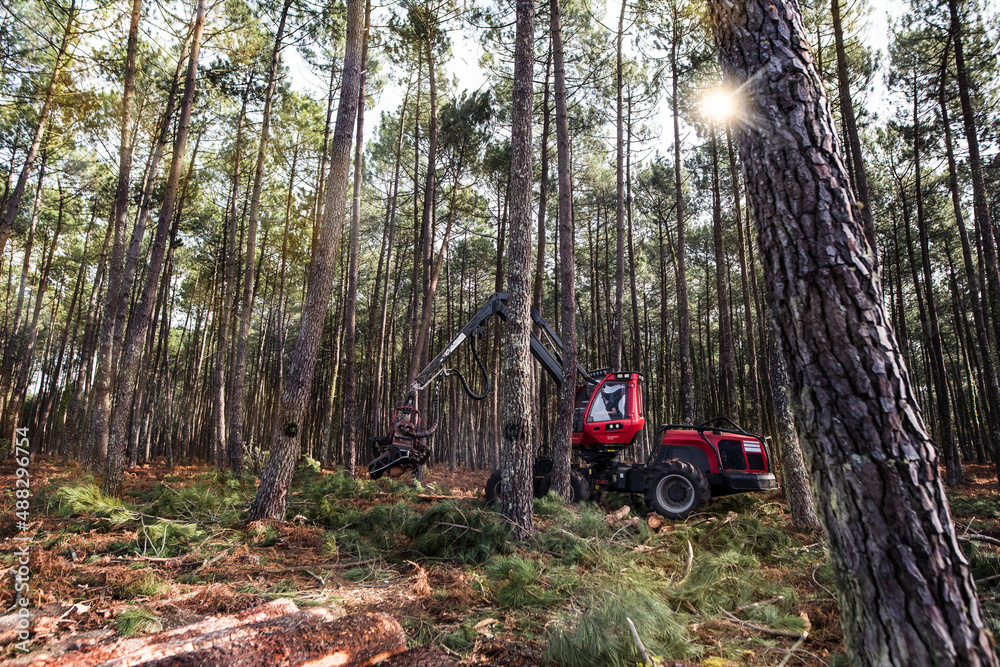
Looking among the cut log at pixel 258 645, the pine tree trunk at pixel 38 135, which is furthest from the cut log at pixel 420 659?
the pine tree trunk at pixel 38 135

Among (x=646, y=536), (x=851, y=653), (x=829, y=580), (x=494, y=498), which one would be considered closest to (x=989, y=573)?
(x=829, y=580)

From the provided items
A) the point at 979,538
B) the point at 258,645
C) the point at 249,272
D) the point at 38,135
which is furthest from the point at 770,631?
the point at 38,135

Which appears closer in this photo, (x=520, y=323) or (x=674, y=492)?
(x=520, y=323)

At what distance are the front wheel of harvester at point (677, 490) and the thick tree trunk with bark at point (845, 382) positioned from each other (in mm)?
5392

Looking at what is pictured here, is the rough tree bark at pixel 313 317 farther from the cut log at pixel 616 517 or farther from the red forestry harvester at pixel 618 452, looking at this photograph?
the cut log at pixel 616 517

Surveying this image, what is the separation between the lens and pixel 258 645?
208 centimetres

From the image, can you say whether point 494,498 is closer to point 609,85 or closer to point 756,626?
point 756,626

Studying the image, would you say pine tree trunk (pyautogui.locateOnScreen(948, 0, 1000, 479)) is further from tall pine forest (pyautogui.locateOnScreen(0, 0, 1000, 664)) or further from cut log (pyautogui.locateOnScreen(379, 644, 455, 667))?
cut log (pyautogui.locateOnScreen(379, 644, 455, 667))

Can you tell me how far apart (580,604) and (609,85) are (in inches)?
551

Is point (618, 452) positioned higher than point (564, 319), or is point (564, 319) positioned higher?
point (564, 319)

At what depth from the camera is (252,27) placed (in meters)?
10.7

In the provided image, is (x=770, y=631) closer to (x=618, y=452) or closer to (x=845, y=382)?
(x=845, y=382)

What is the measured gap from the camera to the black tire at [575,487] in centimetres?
812

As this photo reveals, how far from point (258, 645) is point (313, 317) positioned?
4.81m
